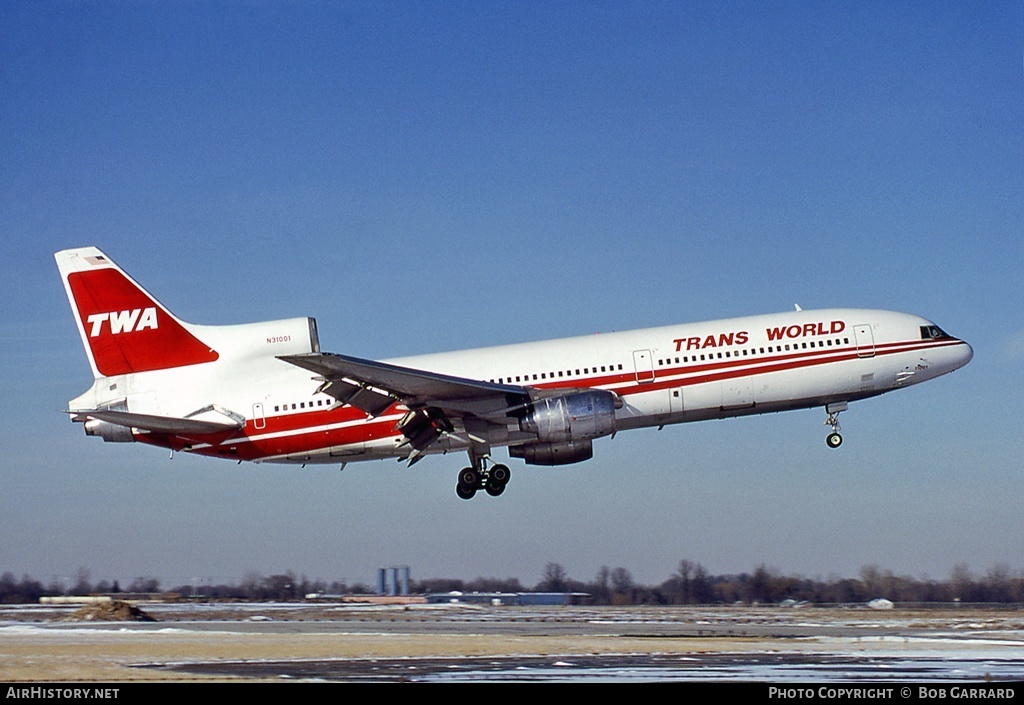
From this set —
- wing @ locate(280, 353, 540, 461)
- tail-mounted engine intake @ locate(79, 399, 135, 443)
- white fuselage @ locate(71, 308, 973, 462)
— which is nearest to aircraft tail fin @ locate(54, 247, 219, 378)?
white fuselage @ locate(71, 308, 973, 462)

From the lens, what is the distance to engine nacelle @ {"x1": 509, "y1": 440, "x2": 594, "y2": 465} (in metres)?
40.1

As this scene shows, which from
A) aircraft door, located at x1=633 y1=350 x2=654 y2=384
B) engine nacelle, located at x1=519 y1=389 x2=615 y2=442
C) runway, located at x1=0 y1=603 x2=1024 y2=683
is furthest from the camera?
aircraft door, located at x1=633 y1=350 x2=654 y2=384

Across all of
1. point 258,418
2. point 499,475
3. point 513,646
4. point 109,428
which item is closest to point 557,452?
point 499,475

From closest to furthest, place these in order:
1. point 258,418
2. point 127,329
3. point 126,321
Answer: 1. point 258,418
2. point 127,329
3. point 126,321

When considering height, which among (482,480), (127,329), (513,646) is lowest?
(513,646)

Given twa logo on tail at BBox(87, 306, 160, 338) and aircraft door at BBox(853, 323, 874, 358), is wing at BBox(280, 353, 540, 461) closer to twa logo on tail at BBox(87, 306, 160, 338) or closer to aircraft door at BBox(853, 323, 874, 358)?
twa logo on tail at BBox(87, 306, 160, 338)

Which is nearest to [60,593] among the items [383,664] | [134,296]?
[134,296]

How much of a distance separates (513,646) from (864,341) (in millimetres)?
15876

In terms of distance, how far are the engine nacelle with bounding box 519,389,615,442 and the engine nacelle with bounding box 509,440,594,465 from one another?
219 centimetres

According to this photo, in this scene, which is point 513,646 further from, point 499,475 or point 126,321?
point 126,321

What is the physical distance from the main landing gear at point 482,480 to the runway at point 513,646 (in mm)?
4735

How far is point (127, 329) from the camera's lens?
135ft
